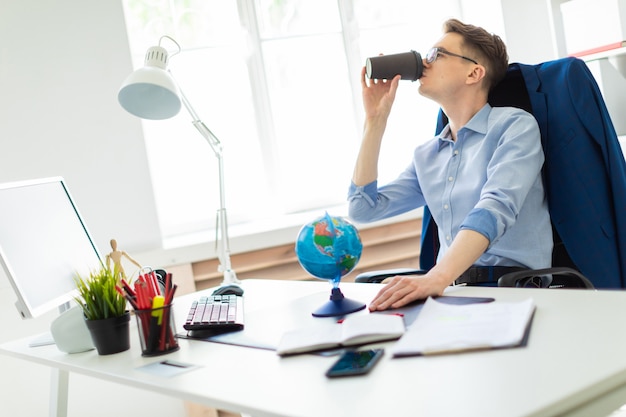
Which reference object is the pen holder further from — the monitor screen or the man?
the man

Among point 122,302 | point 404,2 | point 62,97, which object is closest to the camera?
point 122,302

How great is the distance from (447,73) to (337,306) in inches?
32.7

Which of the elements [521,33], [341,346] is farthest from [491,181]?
[521,33]

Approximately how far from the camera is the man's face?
2.05m

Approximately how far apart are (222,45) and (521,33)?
162cm

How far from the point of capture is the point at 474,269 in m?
1.93

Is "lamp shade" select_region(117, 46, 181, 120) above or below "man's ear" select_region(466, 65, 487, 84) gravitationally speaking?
above

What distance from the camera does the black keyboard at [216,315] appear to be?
159 centimetres

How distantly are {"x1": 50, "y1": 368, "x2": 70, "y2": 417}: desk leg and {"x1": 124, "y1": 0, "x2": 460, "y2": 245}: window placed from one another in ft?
5.38

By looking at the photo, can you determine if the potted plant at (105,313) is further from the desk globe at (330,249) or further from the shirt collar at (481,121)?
the shirt collar at (481,121)

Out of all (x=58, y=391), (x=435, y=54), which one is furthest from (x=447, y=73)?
(x=58, y=391)

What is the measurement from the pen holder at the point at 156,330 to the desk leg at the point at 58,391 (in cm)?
61

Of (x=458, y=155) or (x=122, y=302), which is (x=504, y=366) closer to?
(x=122, y=302)

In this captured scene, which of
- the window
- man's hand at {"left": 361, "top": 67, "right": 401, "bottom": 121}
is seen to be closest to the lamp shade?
man's hand at {"left": 361, "top": 67, "right": 401, "bottom": 121}
